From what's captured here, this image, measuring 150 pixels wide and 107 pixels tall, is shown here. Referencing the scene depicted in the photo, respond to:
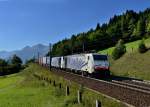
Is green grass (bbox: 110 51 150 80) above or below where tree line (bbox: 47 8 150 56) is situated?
below

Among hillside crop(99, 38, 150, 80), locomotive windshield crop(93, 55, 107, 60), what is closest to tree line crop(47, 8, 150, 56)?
hillside crop(99, 38, 150, 80)

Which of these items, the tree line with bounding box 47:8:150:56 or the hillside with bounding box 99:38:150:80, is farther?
the tree line with bounding box 47:8:150:56

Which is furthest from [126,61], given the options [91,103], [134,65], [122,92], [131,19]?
[131,19]

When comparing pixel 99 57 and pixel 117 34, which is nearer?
pixel 99 57

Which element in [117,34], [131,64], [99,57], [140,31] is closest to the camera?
[99,57]

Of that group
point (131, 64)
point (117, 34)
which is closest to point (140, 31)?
point (117, 34)

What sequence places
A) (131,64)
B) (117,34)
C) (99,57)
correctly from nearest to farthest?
1. (99,57)
2. (131,64)
3. (117,34)

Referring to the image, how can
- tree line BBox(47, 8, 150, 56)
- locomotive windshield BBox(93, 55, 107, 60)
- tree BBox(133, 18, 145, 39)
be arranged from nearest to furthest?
locomotive windshield BBox(93, 55, 107, 60) < tree BBox(133, 18, 145, 39) < tree line BBox(47, 8, 150, 56)

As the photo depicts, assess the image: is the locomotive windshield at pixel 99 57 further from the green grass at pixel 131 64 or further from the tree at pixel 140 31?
the tree at pixel 140 31

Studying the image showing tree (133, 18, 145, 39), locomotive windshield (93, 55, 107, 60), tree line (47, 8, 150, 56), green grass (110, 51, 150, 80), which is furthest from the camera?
tree line (47, 8, 150, 56)

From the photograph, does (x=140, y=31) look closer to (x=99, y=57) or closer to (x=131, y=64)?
(x=131, y=64)

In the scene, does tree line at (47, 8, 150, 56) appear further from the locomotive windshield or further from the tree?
the locomotive windshield

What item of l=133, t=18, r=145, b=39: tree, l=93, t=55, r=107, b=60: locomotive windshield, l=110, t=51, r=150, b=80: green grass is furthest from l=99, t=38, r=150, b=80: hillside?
l=133, t=18, r=145, b=39: tree

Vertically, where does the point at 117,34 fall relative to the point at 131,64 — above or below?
above
